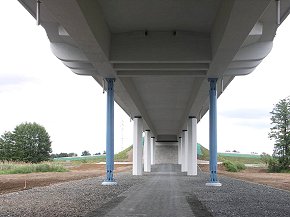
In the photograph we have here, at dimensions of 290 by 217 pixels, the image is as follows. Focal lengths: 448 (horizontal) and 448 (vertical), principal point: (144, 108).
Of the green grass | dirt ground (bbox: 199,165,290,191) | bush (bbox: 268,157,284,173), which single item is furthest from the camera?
the green grass

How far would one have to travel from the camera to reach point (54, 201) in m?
16.9

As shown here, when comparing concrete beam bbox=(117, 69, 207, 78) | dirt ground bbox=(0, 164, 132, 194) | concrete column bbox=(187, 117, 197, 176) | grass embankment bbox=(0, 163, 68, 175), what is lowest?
dirt ground bbox=(0, 164, 132, 194)

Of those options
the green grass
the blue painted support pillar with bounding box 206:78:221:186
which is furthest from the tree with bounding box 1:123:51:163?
the blue painted support pillar with bounding box 206:78:221:186

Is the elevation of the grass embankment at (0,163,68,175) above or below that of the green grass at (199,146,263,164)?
below

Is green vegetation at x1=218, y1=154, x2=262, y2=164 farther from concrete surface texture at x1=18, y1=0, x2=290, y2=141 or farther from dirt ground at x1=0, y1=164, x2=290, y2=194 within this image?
concrete surface texture at x1=18, y1=0, x2=290, y2=141

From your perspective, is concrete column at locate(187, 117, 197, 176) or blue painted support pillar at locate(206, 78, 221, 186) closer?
blue painted support pillar at locate(206, 78, 221, 186)

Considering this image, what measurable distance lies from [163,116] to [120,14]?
36.1m

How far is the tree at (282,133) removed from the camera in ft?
224

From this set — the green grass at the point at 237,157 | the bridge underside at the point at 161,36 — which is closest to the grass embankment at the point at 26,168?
the bridge underside at the point at 161,36

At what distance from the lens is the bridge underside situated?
16.3 m

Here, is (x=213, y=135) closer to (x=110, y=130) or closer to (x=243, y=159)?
(x=110, y=130)

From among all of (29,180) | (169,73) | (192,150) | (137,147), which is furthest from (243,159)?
(169,73)

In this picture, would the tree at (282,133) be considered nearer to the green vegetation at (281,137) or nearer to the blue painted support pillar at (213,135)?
the green vegetation at (281,137)

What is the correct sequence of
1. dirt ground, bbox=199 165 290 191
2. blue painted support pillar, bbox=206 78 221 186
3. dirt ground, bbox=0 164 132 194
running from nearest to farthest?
dirt ground, bbox=0 164 132 194 → blue painted support pillar, bbox=206 78 221 186 → dirt ground, bbox=199 165 290 191
